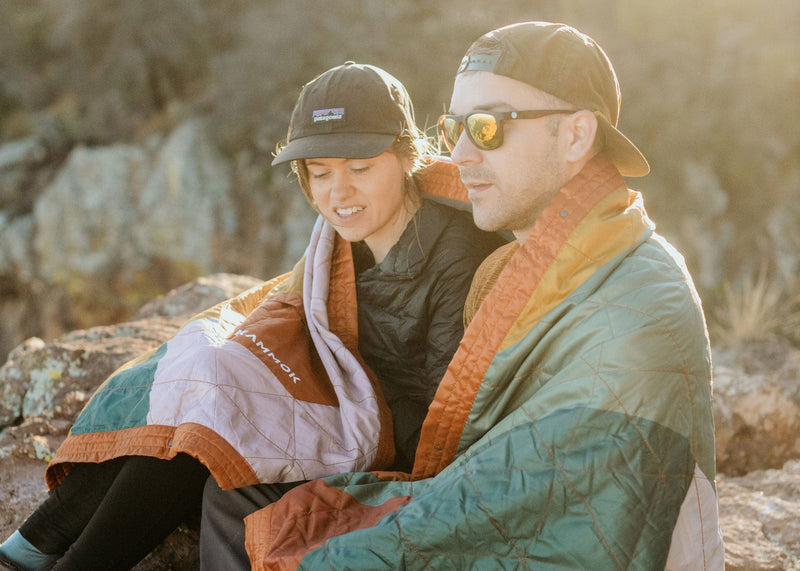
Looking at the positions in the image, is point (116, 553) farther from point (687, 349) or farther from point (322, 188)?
point (687, 349)

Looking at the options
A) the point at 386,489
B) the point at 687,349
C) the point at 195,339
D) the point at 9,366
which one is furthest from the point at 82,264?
the point at 687,349

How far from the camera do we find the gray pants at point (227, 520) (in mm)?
1552

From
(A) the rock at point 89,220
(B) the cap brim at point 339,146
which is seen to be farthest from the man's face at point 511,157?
(A) the rock at point 89,220

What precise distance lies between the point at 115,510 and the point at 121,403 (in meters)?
0.29

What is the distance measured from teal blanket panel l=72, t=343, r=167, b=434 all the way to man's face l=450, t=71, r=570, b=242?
1020 millimetres

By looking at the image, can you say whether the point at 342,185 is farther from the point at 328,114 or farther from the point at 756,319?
the point at 756,319

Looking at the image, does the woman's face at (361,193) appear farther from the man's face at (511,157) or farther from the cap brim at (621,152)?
the cap brim at (621,152)

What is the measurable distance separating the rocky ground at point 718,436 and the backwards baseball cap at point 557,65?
137 centimetres

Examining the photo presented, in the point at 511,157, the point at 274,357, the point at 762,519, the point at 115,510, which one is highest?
the point at 511,157

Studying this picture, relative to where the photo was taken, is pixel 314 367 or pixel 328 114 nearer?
pixel 328 114

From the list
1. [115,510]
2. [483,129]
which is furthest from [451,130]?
[115,510]

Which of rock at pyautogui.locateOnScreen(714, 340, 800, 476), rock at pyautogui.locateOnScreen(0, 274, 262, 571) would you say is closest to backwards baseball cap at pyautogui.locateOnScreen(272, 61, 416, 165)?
rock at pyautogui.locateOnScreen(0, 274, 262, 571)

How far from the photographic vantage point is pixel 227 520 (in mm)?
→ 1599

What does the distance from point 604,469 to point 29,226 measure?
8.85m
